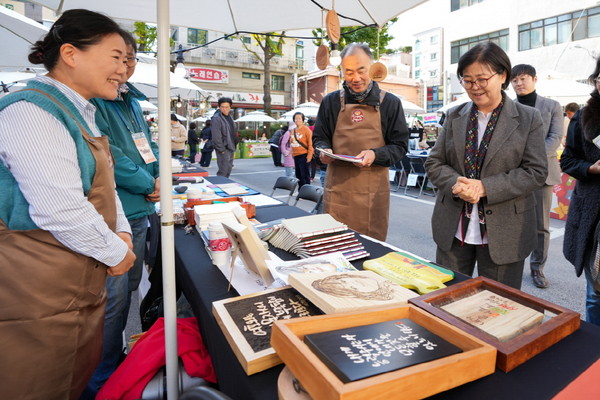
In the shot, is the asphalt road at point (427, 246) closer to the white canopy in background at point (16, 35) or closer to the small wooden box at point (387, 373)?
the small wooden box at point (387, 373)

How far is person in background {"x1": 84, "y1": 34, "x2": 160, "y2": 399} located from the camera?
173 centimetres

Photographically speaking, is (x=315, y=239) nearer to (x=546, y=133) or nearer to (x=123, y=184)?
(x=123, y=184)

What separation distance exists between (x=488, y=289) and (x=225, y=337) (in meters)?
0.81

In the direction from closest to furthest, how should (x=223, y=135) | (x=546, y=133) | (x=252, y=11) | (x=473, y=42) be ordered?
1. (x=252, y=11)
2. (x=546, y=133)
3. (x=223, y=135)
4. (x=473, y=42)

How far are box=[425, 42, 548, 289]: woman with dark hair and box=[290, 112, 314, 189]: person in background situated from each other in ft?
19.7

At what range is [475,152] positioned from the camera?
1.73 meters

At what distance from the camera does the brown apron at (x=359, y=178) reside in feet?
7.59

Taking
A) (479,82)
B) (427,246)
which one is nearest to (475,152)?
(479,82)

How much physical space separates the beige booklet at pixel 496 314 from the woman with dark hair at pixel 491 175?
0.67 m

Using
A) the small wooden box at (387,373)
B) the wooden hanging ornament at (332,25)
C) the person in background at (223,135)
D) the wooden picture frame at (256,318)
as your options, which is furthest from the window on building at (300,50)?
the small wooden box at (387,373)

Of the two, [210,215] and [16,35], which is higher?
[16,35]

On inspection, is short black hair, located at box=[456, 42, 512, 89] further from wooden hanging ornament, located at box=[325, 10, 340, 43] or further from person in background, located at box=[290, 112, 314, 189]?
person in background, located at box=[290, 112, 314, 189]

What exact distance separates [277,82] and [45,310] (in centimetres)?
3085

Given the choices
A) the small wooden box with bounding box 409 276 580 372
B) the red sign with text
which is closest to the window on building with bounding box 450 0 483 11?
Answer: the red sign with text
